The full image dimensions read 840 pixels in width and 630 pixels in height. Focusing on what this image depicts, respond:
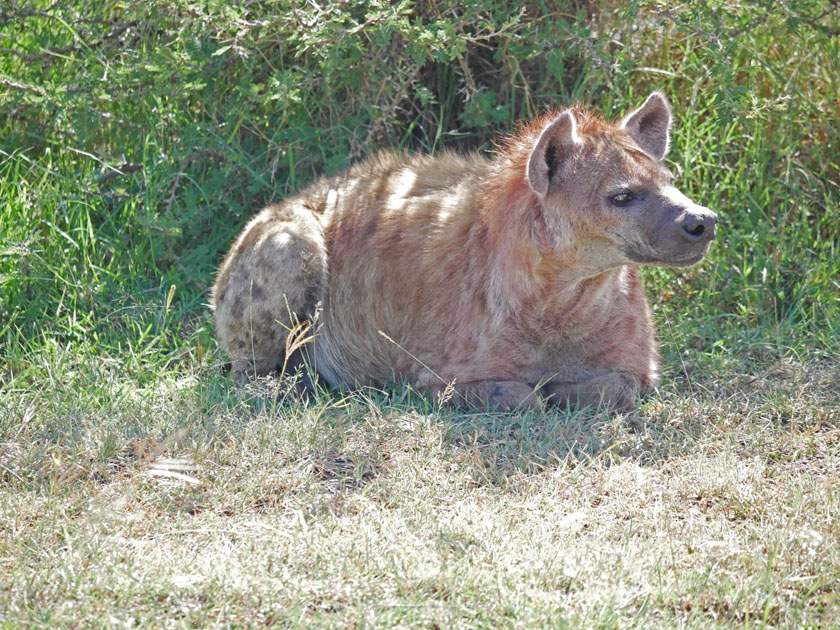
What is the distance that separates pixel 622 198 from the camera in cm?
357

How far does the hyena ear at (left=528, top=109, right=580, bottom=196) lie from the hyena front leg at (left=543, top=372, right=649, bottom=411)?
0.72m

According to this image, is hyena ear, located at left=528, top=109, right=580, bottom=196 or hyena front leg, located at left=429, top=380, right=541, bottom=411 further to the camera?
hyena front leg, located at left=429, top=380, right=541, bottom=411

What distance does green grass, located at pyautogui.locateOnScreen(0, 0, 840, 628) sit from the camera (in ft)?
8.11

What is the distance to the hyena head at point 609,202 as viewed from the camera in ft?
11.4

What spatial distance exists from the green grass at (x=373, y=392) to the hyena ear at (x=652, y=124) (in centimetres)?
46

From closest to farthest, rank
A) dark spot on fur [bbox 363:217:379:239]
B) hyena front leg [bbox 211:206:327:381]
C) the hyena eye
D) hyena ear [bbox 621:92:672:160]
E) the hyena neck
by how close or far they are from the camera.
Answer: the hyena eye
the hyena neck
hyena ear [bbox 621:92:672:160]
hyena front leg [bbox 211:206:327:381]
dark spot on fur [bbox 363:217:379:239]

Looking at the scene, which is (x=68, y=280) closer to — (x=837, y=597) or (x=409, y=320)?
(x=409, y=320)

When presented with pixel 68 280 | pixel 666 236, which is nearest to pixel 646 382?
pixel 666 236

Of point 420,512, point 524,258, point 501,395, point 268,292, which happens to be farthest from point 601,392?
point 268,292

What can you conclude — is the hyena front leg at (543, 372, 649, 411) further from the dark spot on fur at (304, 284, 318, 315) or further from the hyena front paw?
the dark spot on fur at (304, 284, 318, 315)

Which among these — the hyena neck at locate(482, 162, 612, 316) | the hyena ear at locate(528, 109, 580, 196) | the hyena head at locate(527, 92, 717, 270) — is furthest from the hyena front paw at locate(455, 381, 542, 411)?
the hyena ear at locate(528, 109, 580, 196)

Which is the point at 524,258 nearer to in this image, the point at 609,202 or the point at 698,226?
the point at 609,202

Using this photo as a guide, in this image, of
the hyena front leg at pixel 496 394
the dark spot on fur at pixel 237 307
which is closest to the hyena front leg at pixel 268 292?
the dark spot on fur at pixel 237 307

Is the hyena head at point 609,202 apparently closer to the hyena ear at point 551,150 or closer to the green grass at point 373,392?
the hyena ear at point 551,150
